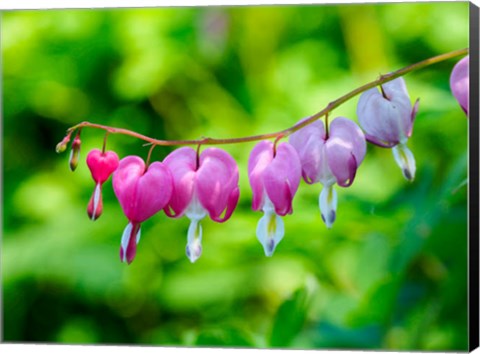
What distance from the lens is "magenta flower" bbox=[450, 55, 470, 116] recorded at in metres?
2.21

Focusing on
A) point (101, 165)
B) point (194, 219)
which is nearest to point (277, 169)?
point (194, 219)

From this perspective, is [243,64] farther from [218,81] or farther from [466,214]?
[466,214]

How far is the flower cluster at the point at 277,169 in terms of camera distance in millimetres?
2209

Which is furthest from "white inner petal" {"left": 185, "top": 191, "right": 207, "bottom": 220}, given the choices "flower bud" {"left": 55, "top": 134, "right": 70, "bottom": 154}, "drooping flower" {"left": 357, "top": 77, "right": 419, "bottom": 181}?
"flower bud" {"left": 55, "top": 134, "right": 70, "bottom": 154}

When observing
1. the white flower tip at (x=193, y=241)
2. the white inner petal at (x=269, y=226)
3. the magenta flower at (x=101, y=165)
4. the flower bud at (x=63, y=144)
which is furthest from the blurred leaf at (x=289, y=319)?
the flower bud at (x=63, y=144)

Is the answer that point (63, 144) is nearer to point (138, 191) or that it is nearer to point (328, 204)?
point (138, 191)

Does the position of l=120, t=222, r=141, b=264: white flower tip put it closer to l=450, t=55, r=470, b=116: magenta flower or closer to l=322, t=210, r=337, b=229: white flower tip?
Result: l=322, t=210, r=337, b=229: white flower tip

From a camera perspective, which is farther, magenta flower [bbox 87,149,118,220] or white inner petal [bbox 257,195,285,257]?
magenta flower [bbox 87,149,118,220]

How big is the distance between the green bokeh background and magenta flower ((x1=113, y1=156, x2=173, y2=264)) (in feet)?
1.10

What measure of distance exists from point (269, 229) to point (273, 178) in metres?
0.15

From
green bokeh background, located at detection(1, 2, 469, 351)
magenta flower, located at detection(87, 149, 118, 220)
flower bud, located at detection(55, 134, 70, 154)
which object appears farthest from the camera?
flower bud, located at detection(55, 134, 70, 154)

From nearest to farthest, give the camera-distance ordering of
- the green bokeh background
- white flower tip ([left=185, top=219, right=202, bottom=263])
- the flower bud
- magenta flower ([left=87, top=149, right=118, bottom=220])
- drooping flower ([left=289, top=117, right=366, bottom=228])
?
drooping flower ([left=289, top=117, right=366, bottom=228]) → white flower tip ([left=185, top=219, right=202, bottom=263]) → magenta flower ([left=87, top=149, right=118, bottom=220]) → the green bokeh background → the flower bud

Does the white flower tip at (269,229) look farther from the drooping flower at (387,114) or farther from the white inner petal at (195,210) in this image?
the drooping flower at (387,114)

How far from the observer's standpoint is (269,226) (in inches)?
89.8
